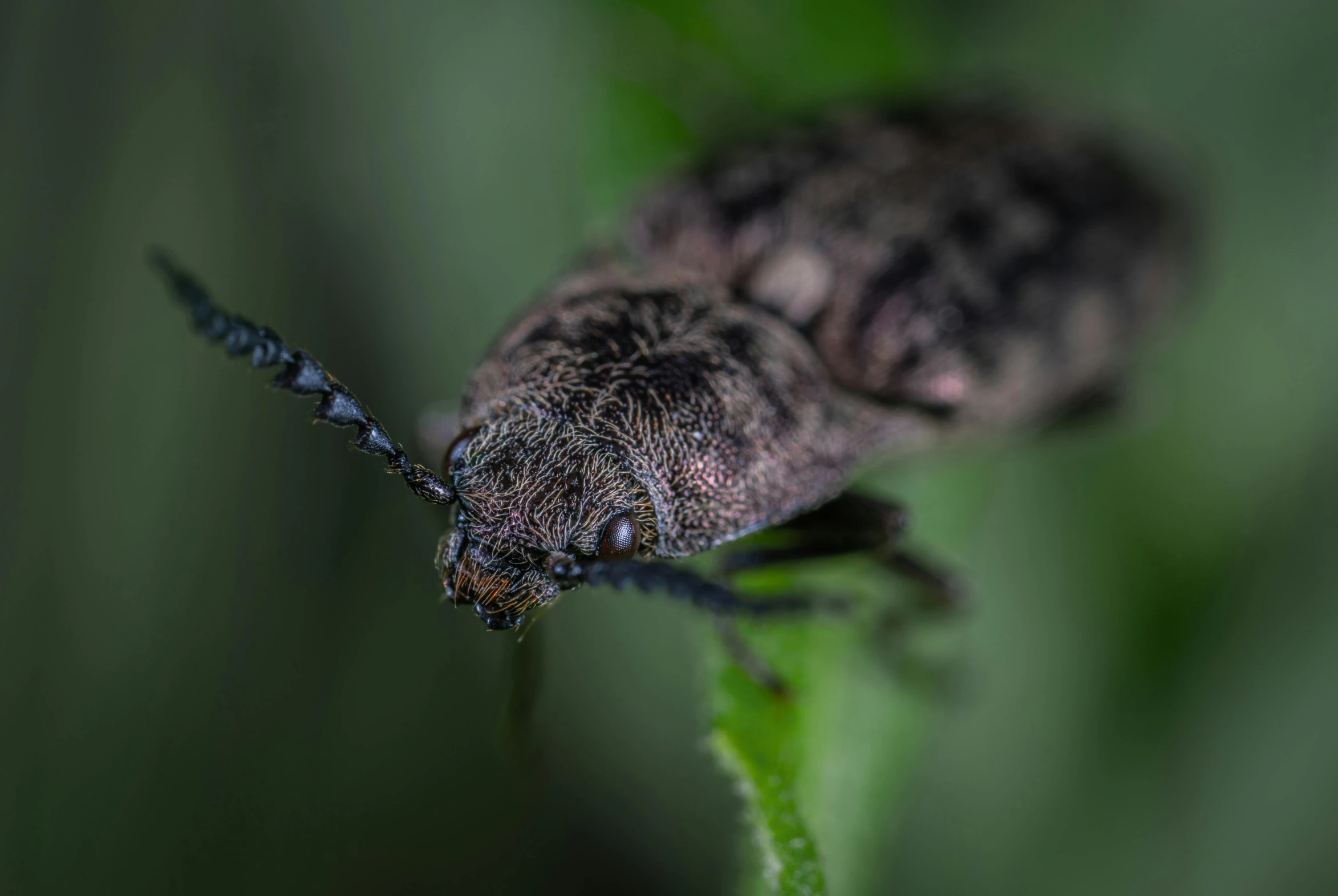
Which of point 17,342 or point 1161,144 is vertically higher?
point 1161,144

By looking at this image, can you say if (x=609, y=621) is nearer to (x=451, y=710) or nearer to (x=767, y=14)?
(x=451, y=710)

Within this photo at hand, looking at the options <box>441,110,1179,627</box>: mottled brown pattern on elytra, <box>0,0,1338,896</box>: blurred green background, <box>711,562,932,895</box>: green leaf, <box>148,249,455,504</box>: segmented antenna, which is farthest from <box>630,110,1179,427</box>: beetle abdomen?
<box>148,249,455,504</box>: segmented antenna

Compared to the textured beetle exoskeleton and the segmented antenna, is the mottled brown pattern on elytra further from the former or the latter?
the segmented antenna

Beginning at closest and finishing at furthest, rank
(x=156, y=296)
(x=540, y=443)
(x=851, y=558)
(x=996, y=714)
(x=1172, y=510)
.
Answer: (x=540, y=443) → (x=851, y=558) → (x=156, y=296) → (x=996, y=714) → (x=1172, y=510)

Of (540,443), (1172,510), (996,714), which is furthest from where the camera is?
(1172,510)

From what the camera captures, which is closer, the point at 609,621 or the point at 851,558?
the point at 851,558

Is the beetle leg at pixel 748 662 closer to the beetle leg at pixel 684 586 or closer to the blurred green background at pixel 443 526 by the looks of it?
the beetle leg at pixel 684 586

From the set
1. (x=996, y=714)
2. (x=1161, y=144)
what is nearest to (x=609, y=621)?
(x=996, y=714)
